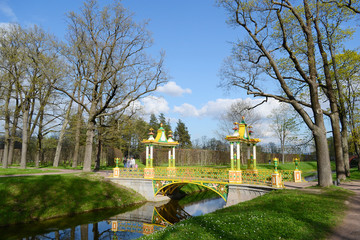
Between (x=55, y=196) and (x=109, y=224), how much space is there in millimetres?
4322

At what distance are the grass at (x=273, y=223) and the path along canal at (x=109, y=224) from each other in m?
5.45

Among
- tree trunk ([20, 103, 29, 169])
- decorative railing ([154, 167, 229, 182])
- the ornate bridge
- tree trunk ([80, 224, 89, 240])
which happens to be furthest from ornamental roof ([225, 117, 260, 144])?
tree trunk ([20, 103, 29, 169])

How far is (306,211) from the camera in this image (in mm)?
8070

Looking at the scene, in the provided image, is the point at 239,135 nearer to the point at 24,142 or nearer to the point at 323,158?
the point at 323,158

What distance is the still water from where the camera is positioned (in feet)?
37.2

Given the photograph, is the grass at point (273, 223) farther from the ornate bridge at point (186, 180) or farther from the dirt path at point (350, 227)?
the ornate bridge at point (186, 180)

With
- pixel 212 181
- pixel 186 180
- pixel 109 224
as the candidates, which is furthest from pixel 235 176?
pixel 109 224

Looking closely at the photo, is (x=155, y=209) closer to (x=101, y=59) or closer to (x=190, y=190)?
(x=190, y=190)

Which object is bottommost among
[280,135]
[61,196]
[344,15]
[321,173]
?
[61,196]

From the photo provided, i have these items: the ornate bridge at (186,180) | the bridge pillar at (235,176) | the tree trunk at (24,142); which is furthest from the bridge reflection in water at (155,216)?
the tree trunk at (24,142)

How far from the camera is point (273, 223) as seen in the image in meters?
7.01

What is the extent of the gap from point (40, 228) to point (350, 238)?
1272 cm

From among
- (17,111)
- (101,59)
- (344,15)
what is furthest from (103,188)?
(344,15)

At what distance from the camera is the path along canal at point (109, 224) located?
447 inches
